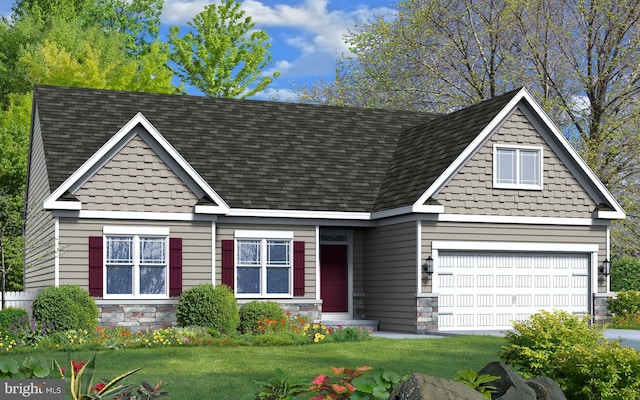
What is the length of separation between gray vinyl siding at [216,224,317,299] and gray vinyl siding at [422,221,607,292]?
306 cm

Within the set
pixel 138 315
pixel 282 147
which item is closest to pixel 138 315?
pixel 138 315

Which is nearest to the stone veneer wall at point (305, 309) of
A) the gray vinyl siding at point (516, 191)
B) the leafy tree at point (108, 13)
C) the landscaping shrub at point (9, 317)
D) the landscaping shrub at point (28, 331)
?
the gray vinyl siding at point (516, 191)

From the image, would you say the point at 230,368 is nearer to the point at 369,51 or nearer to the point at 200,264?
the point at 200,264

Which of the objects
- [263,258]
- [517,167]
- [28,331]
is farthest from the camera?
[517,167]

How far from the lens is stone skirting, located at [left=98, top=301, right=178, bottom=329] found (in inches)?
877

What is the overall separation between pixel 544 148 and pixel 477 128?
2.01 meters

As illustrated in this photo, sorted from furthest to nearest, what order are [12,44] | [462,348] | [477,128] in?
[12,44]
[477,128]
[462,348]

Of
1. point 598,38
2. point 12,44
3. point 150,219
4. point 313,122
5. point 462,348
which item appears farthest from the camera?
point 12,44

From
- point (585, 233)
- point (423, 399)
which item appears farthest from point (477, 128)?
point (423, 399)

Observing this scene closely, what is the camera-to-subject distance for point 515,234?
81.7ft

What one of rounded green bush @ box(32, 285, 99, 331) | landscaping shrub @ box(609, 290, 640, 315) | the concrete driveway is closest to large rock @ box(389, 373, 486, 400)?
the concrete driveway

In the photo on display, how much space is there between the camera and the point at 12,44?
47.6 m

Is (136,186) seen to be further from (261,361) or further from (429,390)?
(429,390)

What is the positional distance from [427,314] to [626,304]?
20.9 feet
